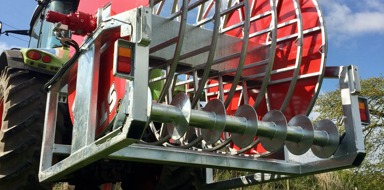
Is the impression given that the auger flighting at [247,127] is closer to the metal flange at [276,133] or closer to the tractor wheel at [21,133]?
the metal flange at [276,133]

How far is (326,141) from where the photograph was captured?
2535mm

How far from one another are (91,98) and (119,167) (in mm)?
1314

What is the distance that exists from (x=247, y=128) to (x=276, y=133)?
0.18 metres

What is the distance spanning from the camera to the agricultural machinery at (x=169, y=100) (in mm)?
2023

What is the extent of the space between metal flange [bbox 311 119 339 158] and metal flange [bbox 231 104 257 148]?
0.40 m

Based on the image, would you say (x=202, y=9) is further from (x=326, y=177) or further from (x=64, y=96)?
(x=326, y=177)

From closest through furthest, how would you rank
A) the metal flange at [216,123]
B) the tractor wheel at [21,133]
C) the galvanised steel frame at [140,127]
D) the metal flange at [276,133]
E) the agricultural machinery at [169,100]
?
the galvanised steel frame at [140,127] → the agricultural machinery at [169,100] → the metal flange at [216,123] → the metal flange at [276,133] → the tractor wheel at [21,133]

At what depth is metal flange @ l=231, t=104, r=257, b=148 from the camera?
228 cm

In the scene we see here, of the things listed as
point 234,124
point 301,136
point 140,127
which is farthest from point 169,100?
point 140,127

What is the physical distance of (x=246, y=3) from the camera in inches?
104

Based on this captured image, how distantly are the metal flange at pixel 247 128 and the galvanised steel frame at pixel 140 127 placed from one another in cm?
1

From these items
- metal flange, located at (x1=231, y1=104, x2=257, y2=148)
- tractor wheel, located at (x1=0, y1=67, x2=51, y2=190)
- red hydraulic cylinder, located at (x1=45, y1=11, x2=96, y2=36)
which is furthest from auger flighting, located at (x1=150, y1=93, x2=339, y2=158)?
tractor wheel, located at (x1=0, y1=67, x2=51, y2=190)

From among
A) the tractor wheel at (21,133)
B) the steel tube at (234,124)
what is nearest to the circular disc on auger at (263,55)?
the steel tube at (234,124)

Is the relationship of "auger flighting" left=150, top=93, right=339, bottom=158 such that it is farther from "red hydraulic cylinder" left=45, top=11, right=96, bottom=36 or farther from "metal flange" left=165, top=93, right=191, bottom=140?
"red hydraulic cylinder" left=45, top=11, right=96, bottom=36
